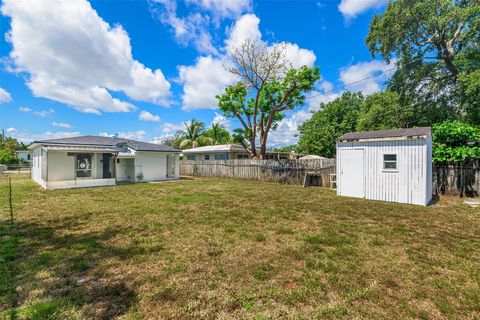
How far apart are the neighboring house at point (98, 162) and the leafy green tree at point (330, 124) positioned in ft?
64.0

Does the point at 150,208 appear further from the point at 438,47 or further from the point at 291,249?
the point at 438,47

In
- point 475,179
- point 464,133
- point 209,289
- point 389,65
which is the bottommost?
point 209,289

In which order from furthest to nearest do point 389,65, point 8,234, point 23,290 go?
point 389,65 < point 8,234 < point 23,290

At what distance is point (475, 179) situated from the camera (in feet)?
27.4

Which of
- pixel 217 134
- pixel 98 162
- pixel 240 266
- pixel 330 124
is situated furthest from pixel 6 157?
pixel 330 124

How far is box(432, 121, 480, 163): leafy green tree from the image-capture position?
8344mm

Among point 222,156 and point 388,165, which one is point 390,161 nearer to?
point 388,165

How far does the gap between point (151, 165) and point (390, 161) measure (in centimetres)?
1428

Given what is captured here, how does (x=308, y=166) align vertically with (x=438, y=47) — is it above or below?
below

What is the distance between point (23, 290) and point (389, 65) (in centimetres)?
2283

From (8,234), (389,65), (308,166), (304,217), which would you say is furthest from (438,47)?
(8,234)

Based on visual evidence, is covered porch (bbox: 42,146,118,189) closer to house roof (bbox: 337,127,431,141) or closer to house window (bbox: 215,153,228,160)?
house window (bbox: 215,153,228,160)

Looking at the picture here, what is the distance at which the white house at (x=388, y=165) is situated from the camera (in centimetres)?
741

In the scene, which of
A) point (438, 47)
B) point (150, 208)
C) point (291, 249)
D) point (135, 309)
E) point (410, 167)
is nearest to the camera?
point (135, 309)
